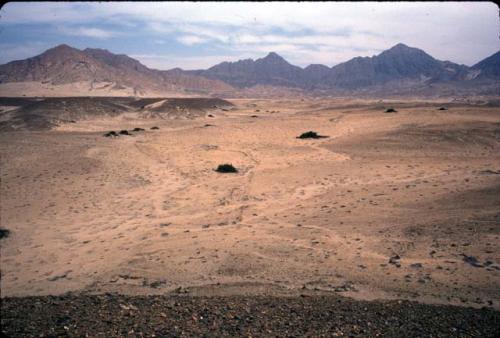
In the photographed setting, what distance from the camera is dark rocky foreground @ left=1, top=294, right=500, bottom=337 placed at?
16.0ft

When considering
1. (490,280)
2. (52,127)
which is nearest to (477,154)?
(490,280)

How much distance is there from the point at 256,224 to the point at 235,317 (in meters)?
4.45

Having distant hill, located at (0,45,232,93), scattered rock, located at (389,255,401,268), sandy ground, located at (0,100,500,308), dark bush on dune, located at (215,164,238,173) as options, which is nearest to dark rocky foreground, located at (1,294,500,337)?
sandy ground, located at (0,100,500,308)

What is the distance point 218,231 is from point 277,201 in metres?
3.05

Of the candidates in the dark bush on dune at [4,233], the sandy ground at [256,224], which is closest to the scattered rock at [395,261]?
the sandy ground at [256,224]

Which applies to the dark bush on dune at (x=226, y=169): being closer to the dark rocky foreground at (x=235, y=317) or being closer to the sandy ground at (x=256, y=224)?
the sandy ground at (x=256, y=224)

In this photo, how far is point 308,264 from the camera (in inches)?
291

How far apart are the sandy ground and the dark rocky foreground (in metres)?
0.41

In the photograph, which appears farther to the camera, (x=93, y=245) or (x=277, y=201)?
(x=277, y=201)

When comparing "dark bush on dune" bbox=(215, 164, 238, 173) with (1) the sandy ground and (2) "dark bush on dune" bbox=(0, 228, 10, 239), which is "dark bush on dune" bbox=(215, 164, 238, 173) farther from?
(2) "dark bush on dune" bbox=(0, 228, 10, 239)

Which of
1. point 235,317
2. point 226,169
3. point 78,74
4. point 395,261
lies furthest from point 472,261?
Answer: point 78,74

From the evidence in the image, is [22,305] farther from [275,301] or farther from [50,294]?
[275,301]

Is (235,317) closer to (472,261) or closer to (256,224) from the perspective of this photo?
(256,224)

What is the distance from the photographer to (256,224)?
9781 millimetres
